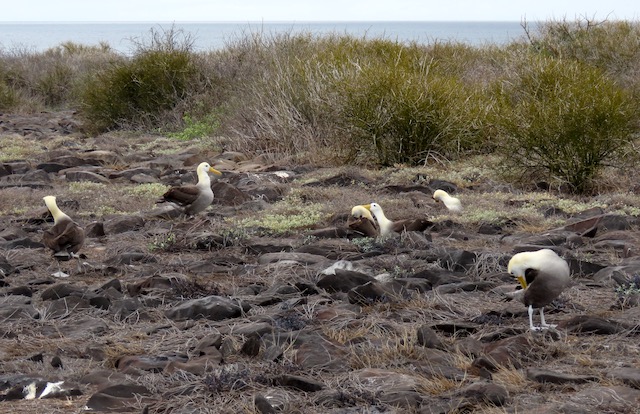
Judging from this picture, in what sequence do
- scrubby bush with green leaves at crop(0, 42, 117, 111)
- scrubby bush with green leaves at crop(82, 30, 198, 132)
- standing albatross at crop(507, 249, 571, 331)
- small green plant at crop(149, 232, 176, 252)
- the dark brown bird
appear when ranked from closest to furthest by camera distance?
standing albatross at crop(507, 249, 571, 331) < the dark brown bird < small green plant at crop(149, 232, 176, 252) < scrubby bush with green leaves at crop(82, 30, 198, 132) < scrubby bush with green leaves at crop(0, 42, 117, 111)

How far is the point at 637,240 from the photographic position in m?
6.99

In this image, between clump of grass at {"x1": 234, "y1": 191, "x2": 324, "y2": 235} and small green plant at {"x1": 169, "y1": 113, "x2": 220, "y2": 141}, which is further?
small green plant at {"x1": 169, "y1": 113, "x2": 220, "y2": 141}

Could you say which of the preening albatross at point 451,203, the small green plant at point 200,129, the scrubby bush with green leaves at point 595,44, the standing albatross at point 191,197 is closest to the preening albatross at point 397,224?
the preening albatross at point 451,203

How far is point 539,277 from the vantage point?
4.86 meters

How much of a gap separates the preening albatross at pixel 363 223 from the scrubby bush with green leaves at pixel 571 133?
113 inches

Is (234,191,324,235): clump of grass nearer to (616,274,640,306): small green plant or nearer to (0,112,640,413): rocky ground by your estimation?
(0,112,640,413): rocky ground

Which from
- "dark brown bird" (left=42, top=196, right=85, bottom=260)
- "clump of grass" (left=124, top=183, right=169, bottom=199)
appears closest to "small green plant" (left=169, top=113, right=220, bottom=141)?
"clump of grass" (left=124, top=183, right=169, bottom=199)

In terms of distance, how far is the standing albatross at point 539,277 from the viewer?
4.86 meters

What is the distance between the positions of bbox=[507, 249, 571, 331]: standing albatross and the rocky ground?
15 cm

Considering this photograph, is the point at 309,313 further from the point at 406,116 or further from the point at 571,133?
the point at 406,116

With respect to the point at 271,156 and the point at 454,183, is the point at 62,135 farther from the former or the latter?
the point at 454,183

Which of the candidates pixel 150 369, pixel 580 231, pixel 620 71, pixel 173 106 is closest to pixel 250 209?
pixel 580 231

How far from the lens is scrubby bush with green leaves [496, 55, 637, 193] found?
9.73 m

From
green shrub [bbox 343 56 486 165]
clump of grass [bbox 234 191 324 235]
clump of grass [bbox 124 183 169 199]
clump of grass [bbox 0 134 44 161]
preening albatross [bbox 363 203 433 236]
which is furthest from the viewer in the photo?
clump of grass [bbox 0 134 44 161]
